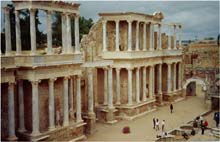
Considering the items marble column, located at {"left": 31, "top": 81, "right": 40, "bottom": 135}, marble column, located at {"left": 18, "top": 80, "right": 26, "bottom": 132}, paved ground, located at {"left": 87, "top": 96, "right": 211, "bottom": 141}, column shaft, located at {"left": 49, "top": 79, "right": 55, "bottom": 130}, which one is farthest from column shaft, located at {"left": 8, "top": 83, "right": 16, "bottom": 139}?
paved ground, located at {"left": 87, "top": 96, "right": 211, "bottom": 141}

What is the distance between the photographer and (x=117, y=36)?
102 ft

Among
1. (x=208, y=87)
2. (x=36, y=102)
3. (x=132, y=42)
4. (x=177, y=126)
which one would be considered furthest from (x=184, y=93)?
(x=36, y=102)

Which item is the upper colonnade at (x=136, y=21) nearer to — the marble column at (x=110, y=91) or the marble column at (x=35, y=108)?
the marble column at (x=110, y=91)

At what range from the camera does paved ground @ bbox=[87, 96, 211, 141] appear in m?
24.8

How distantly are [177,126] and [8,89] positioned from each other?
14.2 m

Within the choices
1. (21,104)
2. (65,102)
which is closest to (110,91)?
(65,102)

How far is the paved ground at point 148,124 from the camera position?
24.8m

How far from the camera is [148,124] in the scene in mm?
28891

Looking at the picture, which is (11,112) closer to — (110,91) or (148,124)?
(110,91)

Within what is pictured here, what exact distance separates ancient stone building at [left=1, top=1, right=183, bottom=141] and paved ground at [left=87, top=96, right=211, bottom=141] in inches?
42.8

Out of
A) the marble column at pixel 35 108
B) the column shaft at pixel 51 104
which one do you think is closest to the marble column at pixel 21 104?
the marble column at pixel 35 108

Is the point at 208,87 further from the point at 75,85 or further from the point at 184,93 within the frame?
the point at 75,85

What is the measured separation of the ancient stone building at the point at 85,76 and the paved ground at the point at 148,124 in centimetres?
109

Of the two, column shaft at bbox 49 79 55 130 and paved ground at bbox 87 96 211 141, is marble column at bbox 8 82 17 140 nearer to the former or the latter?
column shaft at bbox 49 79 55 130
